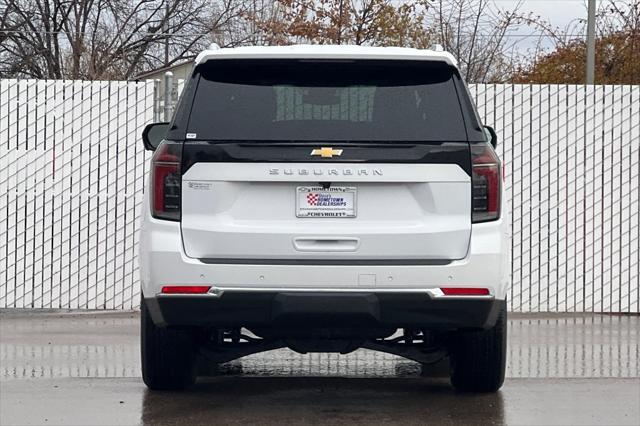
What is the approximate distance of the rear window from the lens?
21.5ft

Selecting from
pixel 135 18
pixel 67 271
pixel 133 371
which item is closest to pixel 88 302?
pixel 67 271

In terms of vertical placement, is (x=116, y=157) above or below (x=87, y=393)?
above

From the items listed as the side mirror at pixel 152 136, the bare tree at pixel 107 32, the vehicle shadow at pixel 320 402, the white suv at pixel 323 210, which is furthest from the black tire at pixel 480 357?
the bare tree at pixel 107 32

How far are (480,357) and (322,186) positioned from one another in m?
1.57

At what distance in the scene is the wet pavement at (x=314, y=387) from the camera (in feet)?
22.7

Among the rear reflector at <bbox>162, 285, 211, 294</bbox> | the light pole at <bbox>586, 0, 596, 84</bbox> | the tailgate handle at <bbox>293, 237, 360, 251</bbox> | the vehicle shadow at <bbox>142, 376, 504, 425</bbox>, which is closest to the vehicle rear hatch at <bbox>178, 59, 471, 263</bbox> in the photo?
the tailgate handle at <bbox>293, 237, 360, 251</bbox>

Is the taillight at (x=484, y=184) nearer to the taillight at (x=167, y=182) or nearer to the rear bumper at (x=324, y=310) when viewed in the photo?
the rear bumper at (x=324, y=310)

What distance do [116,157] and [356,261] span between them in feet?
19.2

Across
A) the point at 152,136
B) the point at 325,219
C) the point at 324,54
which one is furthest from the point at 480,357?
the point at 152,136

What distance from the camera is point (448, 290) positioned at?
6.45m

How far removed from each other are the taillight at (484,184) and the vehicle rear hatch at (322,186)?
0.05 m

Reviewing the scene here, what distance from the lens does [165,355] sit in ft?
23.9

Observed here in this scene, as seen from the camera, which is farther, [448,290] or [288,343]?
[288,343]

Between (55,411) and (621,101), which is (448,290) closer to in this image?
(55,411)
